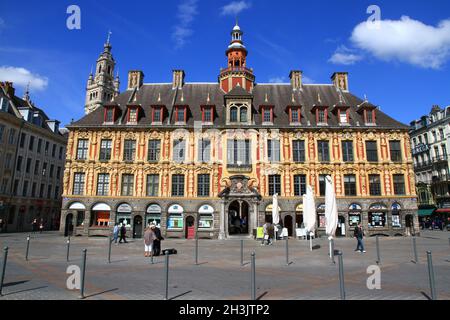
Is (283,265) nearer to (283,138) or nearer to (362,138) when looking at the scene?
(283,138)

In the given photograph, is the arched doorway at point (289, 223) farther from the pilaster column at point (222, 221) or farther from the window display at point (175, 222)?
the window display at point (175, 222)

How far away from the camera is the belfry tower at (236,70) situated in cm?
3897

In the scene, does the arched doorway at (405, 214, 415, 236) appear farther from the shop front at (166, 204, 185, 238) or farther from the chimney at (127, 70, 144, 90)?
the chimney at (127, 70, 144, 90)

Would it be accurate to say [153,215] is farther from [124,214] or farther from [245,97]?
[245,97]

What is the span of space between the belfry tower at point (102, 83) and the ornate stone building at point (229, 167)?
194ft

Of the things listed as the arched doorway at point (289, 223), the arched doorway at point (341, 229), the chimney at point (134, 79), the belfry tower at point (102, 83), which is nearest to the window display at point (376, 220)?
the arched doorway at point (341, 229)

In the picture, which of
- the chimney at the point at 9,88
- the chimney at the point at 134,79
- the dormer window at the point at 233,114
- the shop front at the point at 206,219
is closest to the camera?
the shop front at the point at 206,219

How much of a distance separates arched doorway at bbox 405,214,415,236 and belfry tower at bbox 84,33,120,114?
3168 inches

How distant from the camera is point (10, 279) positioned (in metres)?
10.4

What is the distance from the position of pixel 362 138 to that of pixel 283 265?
79.8ft

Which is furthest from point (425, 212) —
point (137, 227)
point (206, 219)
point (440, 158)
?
point (137, 227)

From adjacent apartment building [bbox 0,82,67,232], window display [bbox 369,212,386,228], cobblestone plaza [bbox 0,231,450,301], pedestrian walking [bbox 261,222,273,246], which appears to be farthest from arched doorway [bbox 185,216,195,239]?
adjacent apartment building [bbox 0,82,67,232]

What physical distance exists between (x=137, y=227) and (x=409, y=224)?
28.6m
